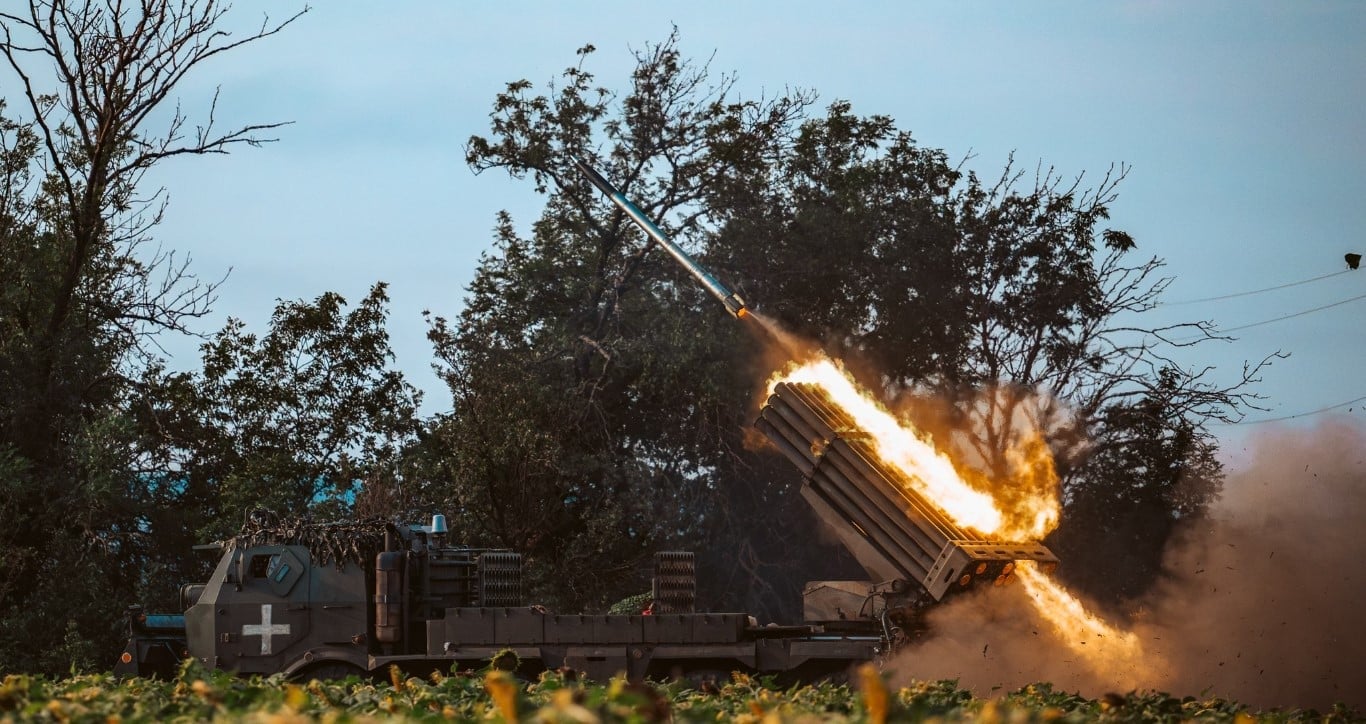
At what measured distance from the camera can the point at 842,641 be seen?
17.1m

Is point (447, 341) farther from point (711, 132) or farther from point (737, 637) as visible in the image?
point (737, 637)

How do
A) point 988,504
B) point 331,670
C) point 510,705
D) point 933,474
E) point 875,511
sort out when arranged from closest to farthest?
point 510,705, point 875,511, point 331,670, point 933,474, point 988,504

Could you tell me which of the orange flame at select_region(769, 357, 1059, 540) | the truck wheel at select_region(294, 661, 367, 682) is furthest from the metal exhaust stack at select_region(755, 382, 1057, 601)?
the truck wheel at select_region(294, 661, 367, 682)

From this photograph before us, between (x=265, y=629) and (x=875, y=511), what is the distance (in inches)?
284

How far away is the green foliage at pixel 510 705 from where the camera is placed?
6.14 m

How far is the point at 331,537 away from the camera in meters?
18.1

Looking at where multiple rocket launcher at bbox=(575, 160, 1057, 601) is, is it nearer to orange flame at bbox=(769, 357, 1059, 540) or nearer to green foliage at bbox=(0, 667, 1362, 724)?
orange flame at bbox=(769, 357, 1059, 540)

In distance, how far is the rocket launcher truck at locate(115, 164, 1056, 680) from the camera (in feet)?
56.3

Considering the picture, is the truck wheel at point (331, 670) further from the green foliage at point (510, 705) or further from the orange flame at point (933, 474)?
the green foliage at point (510, 705)

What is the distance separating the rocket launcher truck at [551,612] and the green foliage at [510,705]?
597 cm

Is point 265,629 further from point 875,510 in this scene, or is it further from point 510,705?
point 510,705

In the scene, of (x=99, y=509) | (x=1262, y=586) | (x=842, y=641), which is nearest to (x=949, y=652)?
(x=842, y=641)

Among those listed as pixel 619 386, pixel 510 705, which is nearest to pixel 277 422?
pixel 619 386

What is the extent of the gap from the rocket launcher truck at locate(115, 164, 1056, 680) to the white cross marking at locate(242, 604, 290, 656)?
0.08 feet
